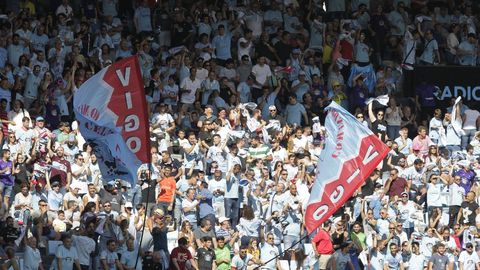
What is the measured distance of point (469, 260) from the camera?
31734 millimetres

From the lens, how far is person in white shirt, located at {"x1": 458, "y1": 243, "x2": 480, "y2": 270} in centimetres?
3170

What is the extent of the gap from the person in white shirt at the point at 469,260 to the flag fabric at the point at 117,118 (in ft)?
33.5

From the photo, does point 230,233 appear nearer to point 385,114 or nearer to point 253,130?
point 253,130

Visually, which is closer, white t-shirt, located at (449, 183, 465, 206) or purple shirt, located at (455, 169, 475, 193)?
white t-shirt, located at (449, 183, 465, 206)

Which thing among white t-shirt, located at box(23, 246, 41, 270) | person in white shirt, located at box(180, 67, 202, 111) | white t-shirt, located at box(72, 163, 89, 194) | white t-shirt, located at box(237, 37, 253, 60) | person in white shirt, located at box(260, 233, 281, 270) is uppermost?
white t-shirt, located at box(237, 37, 253, 60)

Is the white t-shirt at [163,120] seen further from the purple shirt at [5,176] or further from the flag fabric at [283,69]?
the purple shirt at [5,176]

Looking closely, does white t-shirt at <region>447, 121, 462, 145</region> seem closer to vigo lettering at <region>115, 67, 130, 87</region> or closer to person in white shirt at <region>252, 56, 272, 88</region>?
person in white shirt at <region>252, 56, 272, 88</region>

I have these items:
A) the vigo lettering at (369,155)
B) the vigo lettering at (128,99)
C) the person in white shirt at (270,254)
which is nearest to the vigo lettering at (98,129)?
the vigo lettering at (128,99)

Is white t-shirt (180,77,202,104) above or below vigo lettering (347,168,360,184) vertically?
above

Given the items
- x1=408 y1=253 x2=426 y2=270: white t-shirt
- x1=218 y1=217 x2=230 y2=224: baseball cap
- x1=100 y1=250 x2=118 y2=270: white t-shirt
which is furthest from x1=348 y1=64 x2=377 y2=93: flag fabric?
x1=100 y1=250 x2=118 y2=270: white t-shirt

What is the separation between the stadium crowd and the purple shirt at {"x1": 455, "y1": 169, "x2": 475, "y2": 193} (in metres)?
0.04

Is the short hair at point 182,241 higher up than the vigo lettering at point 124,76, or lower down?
lower down

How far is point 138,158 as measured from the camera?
23766 millimetres

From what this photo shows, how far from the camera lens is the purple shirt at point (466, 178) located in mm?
33625
